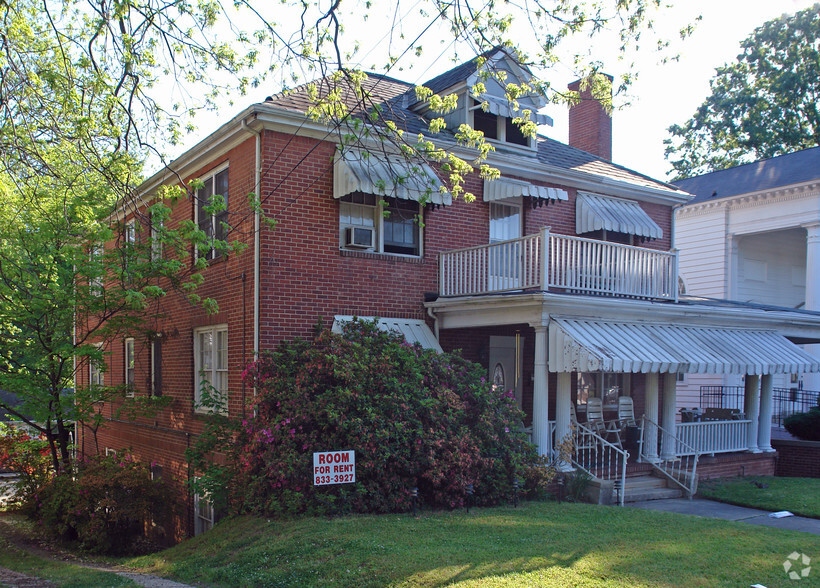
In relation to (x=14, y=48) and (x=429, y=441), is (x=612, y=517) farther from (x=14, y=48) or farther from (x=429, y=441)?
(x=14, y=48)

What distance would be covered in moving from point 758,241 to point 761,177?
248 centimetres

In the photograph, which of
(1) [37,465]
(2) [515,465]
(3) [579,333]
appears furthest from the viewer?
(1) [37,465]

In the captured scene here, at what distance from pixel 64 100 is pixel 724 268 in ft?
75.7

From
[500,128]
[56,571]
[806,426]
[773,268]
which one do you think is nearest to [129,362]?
[56,571]

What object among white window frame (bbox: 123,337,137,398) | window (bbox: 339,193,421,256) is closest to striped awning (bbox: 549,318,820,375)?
window (bbox: 339,193,421,256)

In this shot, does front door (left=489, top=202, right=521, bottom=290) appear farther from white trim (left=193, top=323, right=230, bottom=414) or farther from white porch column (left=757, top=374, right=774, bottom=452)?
white porch column (left=757, top=374, right=774, bottom=452)

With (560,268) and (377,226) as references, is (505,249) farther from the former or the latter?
(377,226)

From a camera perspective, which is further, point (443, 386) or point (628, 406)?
point (628, 406)

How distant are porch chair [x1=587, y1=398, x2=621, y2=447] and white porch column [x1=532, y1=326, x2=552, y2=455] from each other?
6.31 ft

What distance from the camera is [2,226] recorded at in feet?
44.5

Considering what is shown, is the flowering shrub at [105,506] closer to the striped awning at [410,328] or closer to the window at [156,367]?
the window at [156,367]

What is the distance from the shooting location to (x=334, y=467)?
9.48 m

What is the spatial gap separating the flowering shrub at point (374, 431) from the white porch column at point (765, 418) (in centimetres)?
726

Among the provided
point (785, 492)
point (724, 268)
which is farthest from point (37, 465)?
point (724, 268)
